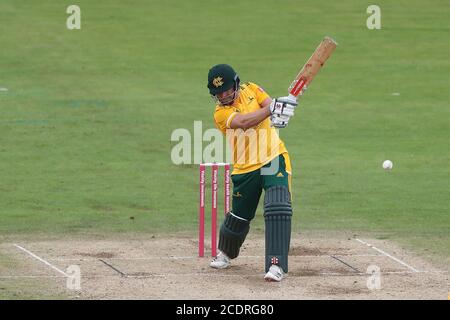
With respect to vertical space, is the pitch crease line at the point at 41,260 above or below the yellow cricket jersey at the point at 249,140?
below

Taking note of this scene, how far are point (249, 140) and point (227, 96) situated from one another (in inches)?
20.3

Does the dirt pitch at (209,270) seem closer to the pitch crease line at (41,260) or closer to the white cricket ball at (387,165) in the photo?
the pitch crease line at (41,260)

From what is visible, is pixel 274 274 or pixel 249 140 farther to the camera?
pixel 249 140

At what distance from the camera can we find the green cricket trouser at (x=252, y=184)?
12.6 m

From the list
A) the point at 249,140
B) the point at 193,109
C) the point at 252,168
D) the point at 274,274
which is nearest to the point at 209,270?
the point at 274,274

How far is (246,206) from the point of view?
42.5 feet

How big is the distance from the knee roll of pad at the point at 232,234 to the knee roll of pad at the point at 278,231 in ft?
1.88

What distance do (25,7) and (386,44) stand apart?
399 inches

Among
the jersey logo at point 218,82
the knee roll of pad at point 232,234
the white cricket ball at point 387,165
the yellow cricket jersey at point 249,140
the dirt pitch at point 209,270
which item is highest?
the jersey logo at point 218,82

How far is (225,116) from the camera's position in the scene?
1273 centimetres

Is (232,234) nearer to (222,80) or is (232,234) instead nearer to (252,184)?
(252,184)

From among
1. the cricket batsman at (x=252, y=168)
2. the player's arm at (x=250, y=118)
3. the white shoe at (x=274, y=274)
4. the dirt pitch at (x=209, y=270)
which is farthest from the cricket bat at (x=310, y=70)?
the dirt pitch at (x=209, y=270)

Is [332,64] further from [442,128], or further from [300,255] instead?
[300,255]

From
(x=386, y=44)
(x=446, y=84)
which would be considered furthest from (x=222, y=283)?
(x=386, y=44)
